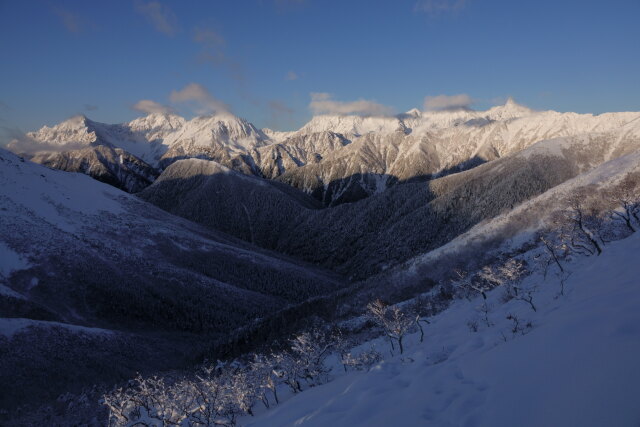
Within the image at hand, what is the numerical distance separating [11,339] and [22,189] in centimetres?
10755

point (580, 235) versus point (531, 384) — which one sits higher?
point (580, 235)

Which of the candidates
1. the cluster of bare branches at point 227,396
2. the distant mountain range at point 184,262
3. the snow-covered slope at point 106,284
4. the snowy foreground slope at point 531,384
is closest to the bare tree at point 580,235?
the snowy foreground slope at point 531,384

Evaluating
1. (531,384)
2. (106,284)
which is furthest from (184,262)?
(531,384)

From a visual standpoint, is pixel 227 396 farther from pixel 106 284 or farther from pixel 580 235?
pixel 106 284

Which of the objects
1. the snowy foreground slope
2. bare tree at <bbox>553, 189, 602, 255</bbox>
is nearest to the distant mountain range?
bare tree at <bbox>553, 189, 602, 255</bbox>

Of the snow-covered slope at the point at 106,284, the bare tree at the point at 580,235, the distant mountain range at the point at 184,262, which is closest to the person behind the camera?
the bare tree at the point at 580,235

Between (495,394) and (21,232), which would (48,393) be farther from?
(21,232)

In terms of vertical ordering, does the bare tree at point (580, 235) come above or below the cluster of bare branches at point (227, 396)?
above

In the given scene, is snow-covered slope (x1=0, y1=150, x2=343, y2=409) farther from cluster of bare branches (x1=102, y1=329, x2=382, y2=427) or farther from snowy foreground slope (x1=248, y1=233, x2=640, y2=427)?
A: snowy foreground slope (x1=248, y1=233, x2=640, y2=427)

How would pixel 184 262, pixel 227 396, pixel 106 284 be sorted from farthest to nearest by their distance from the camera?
pixel 184 262 < pixel 106 284 < pixel 227 396

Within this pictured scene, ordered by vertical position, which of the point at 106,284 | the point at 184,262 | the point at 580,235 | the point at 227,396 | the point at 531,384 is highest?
the point at 580,235

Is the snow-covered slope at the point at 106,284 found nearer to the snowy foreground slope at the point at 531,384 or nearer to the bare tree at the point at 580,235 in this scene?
the snowy foreground slope at the point at 531,384

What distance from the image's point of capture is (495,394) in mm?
10672

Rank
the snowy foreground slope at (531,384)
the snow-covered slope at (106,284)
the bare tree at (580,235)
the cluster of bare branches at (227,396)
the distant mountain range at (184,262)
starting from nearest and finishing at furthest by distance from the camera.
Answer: the snowy foreground slope at (531,384) < the cluster of bare branches at (227,396) < the bare tree at (580,235) < the snow-covered slope at (106,284) < the distant mountain range at (184,262)
